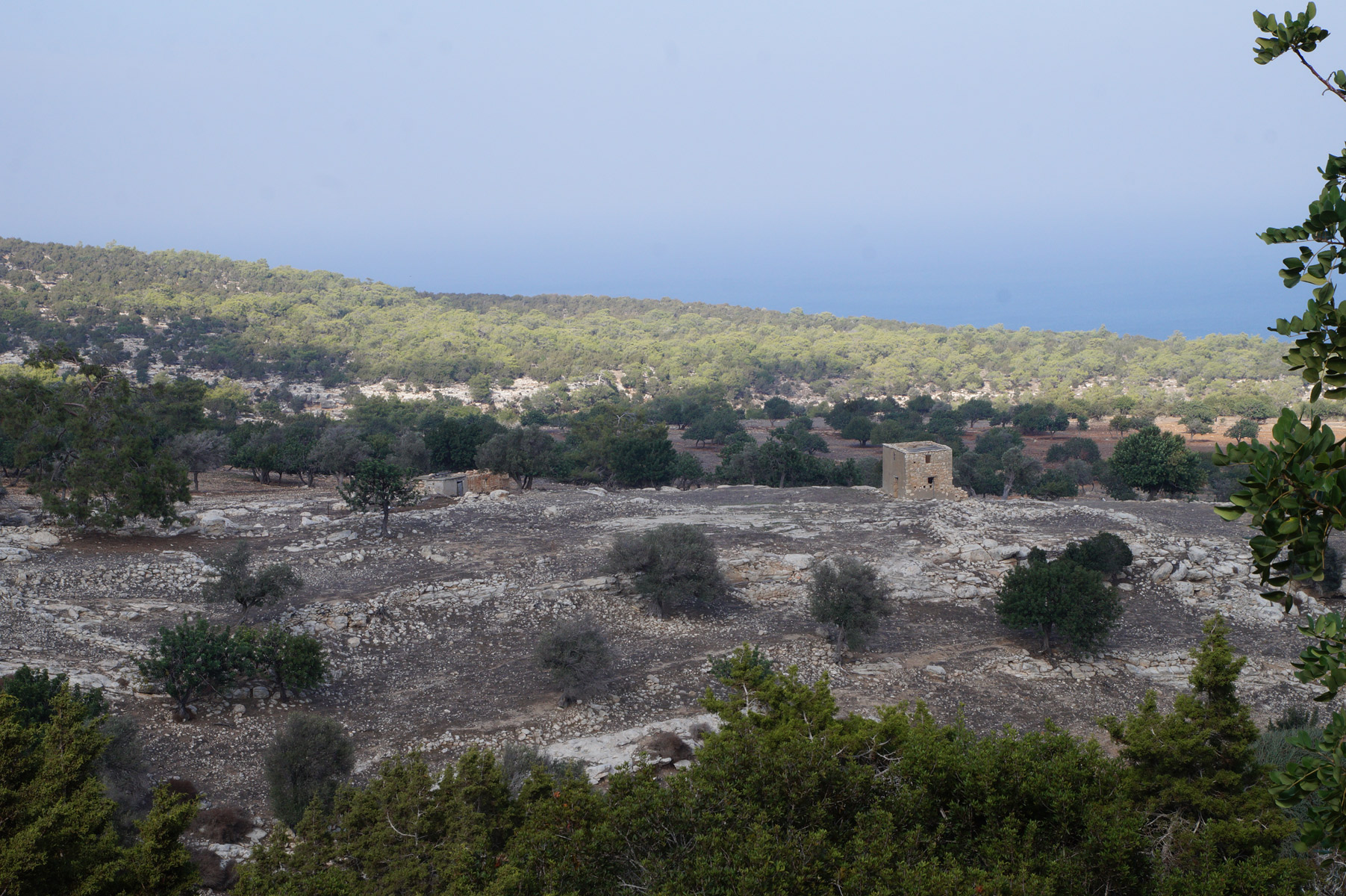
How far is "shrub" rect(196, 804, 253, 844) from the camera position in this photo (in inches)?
293

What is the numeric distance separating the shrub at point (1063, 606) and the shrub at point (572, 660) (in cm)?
638

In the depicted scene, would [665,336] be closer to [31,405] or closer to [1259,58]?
[31,405]

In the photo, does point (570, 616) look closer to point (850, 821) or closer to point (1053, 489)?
point (850, 821)

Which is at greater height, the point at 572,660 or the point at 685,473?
the point at 685,473

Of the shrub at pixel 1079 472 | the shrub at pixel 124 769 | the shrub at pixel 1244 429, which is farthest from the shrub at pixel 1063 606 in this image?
the shrub at pixel 1244 429

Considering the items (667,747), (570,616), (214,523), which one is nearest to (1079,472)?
(570,616)

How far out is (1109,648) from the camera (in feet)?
41.5

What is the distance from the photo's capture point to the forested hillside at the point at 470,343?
5600 centimetres

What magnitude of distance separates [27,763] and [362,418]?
37.3m

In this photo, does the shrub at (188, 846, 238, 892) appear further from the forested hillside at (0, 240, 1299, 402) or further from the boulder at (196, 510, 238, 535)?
the forested hillside at (0, 240, 1299, 402)

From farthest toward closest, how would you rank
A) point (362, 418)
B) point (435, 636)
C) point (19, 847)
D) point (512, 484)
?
point (362, 418), point (512, 484), point (435, 636), point (19, 847)

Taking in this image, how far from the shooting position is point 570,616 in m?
13.4

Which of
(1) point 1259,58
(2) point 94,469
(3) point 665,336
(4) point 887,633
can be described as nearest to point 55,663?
(2) point 94,469

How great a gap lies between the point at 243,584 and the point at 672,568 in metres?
6.49
